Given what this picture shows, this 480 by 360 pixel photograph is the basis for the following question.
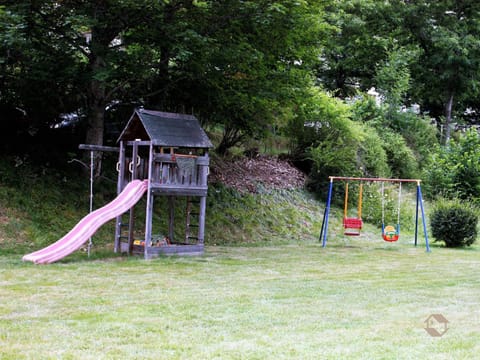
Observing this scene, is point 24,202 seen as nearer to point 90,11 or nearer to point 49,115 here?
point 49,115

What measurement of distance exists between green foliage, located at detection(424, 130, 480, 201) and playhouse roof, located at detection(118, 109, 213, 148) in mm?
13476

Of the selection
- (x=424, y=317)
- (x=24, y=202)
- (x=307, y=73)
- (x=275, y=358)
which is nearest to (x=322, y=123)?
(x=307, y=73)

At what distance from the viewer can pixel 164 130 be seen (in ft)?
42.0

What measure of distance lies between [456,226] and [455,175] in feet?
26.6

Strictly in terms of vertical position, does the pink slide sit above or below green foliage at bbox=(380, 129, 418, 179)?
below

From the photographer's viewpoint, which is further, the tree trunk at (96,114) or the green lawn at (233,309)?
the tree trunk at (96,114)

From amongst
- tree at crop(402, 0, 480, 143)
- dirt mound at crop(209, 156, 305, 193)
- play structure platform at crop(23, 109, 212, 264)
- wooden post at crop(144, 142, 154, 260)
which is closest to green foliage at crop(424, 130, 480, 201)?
dirt mound at crop(209, 156, 305, 193)

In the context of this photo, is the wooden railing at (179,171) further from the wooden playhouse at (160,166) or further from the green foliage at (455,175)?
the green foliage at (455,175)

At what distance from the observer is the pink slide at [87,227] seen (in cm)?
1116

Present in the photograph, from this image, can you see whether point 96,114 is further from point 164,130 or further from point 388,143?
point 388,143

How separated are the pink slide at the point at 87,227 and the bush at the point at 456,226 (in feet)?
28.3

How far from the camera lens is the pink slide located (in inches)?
439

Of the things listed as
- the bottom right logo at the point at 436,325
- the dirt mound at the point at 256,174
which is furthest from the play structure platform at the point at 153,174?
the bottom right logo at the point at 436,325

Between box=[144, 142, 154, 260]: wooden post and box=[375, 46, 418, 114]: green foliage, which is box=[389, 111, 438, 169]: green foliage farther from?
box=[144, 142, 154, 260]: wooden post
